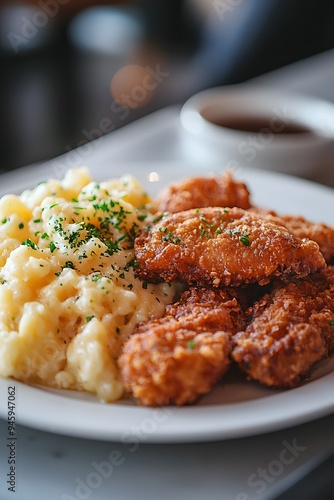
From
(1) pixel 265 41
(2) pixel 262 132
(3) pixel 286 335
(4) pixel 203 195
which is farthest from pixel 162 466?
(1) pixel 265 41

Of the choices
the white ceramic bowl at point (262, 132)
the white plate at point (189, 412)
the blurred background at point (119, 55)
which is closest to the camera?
the white plate at point (189, 412)

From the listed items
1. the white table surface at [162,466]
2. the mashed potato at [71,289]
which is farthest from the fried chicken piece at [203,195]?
the white table surface at [162,466]

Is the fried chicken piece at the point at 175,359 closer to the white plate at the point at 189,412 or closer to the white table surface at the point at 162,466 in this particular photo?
the white plate at the point at 189,412

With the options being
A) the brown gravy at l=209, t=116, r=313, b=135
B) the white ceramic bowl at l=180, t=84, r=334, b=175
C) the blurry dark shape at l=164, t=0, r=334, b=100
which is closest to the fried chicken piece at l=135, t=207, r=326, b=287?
the white ceramic bowl at l=180, t=84, r=334, b=175

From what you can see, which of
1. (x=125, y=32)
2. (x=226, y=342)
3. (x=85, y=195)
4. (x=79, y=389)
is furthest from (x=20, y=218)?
(x=125, y=32)

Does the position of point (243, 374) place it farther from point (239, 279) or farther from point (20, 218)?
point (20, 218)

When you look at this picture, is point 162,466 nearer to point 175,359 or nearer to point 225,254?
Result: point 175,359
